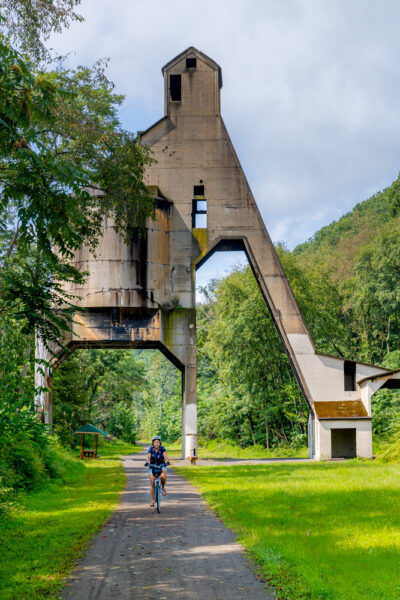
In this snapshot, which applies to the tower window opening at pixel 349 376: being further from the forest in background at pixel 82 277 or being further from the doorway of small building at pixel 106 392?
the doorway of small building at pixel 106 392

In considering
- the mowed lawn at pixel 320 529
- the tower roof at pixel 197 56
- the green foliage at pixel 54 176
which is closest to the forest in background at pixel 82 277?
the green foliage at pixel 54 176

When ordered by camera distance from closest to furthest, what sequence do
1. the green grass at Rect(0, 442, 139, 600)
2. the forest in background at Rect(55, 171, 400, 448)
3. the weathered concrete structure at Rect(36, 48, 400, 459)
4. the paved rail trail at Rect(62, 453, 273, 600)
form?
the paved rail trail at Rect(62, 453, 273, 600) → the green grass at Rect(0, 442, 139, 600) → the weathered concrete structure at Rect(36, 48, 400, 459) → the forest in background at Rect(55, 171, 400, 448)

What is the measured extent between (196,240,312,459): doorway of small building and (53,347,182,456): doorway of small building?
25.9 feet

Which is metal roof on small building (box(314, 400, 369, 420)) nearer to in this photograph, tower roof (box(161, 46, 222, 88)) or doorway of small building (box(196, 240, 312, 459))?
doorway of small building (box(196, 240, 312, 459))

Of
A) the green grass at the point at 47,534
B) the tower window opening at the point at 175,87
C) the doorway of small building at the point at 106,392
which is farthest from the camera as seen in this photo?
the doorway of small building at the point at 106,392

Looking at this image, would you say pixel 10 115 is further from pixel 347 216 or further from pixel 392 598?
pixel 347 216

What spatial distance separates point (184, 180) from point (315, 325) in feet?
71.9

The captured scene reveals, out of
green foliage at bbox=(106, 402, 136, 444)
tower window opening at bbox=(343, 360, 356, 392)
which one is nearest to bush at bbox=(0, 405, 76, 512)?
tower window opening at bbox=(343, 360, 356, 392)

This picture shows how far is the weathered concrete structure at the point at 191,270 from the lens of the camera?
3241 cm

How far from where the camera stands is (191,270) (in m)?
33.8

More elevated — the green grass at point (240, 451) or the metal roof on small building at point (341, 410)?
the metal roof on small building at point (341, 410)

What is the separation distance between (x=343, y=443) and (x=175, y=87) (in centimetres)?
2386

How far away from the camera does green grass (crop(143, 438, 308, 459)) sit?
4106 cm

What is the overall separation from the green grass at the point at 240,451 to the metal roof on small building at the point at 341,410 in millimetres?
7647
